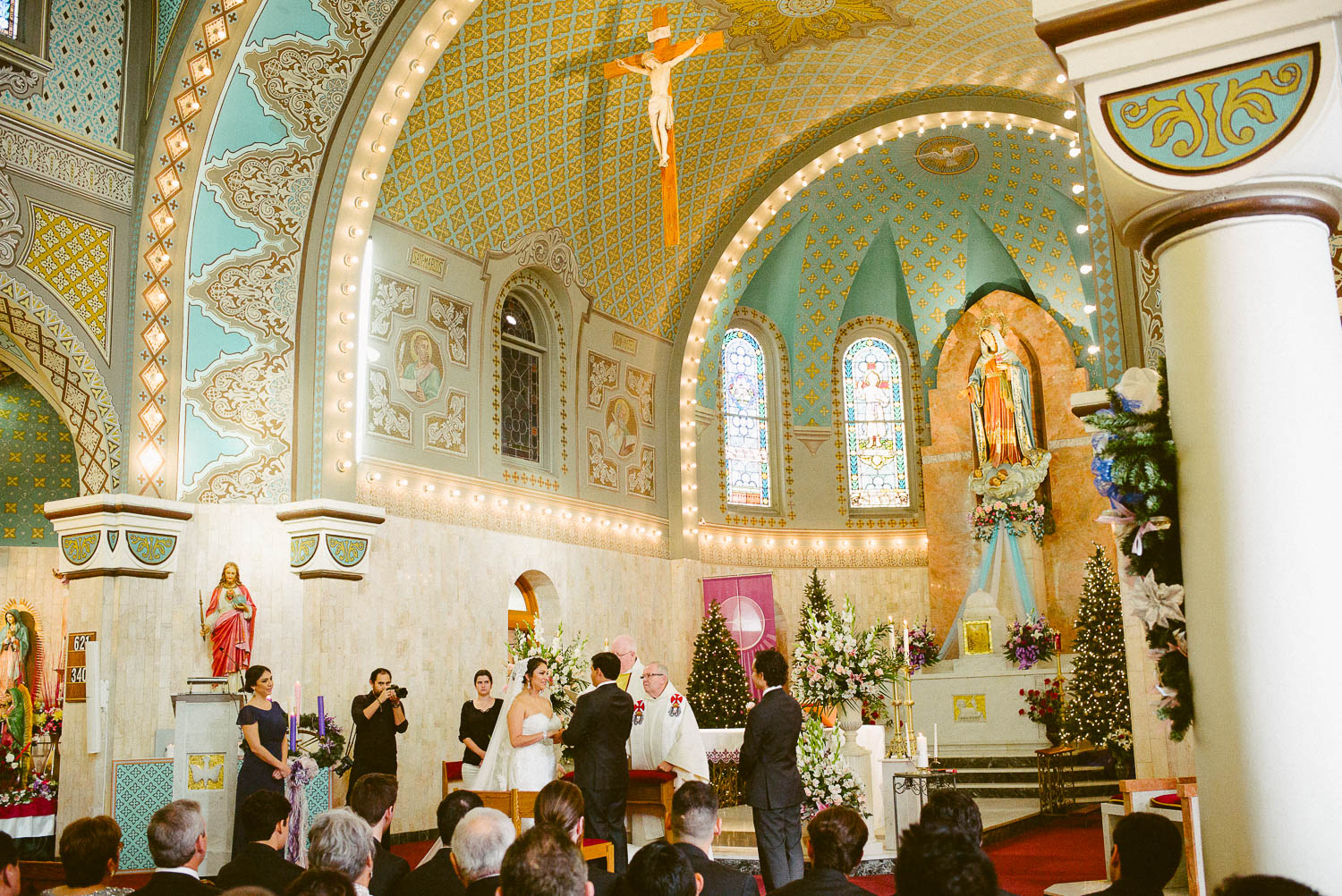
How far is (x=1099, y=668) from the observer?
14508 millimetres

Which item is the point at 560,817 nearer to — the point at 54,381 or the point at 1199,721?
the point at 1199,721

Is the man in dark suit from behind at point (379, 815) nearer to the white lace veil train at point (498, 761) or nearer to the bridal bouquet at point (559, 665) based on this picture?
the white lace veil train at point (498, 761)

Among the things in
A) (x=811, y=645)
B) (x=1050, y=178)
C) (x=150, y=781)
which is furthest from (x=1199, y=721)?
(x=1050, y=178)

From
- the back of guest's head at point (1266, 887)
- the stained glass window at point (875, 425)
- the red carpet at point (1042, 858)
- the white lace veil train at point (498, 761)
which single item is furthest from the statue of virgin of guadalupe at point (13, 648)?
the back of guest's head at point (1266, 887)

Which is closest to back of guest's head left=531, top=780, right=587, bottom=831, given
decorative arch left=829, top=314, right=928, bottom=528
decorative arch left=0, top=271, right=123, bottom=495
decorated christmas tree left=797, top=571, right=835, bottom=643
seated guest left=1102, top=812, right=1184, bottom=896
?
seated guest left=1102, top=812, right=1184, bottom=896

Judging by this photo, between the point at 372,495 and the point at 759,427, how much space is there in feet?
26.0

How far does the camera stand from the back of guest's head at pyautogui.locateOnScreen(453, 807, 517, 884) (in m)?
3.77

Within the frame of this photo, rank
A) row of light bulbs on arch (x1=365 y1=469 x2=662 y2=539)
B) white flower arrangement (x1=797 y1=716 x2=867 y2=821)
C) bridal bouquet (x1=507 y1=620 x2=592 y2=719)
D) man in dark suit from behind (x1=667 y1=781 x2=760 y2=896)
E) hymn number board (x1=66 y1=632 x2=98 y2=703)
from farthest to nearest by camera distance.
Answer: row of light bulbs on arch (x1=365 y1=469 x2=662 y2=539) < hymn number board (x1=66 y1=632 x2=98 y2=703) < bridal bouquet (x1=507 y1=620 x2=592 y2=719) < white flower arrangement (x1=797 y1=716 x2=867 y2=821) < man in dark suit from behind (x1=667 y1=781 x2=760 y2=896)

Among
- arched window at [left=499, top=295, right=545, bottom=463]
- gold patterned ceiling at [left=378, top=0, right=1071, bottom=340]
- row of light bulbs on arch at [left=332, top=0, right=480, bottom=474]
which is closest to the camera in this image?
row of light bulbs on arch at [left=332, top=0, right=480, bottom=474]

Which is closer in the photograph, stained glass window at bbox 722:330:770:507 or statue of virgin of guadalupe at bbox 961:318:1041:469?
statue of virgin of guadalupe at bbox 961:318:1041:469

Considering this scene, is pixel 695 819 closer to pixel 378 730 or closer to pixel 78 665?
pixel 378 730

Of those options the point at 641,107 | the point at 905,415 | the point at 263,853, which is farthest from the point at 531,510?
the point at 263,853

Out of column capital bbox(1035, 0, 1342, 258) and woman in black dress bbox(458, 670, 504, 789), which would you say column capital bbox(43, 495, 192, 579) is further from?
column capital bbox(1035, 0, 1342, 258)

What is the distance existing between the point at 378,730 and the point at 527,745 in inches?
100
